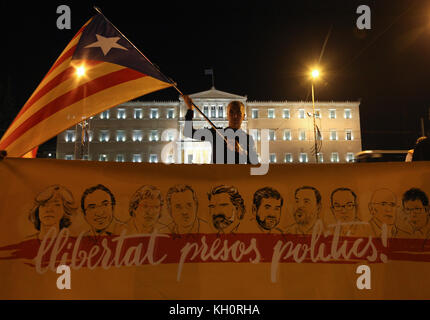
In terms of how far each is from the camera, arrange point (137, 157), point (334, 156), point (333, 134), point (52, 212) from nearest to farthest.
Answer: point (52, 212) → point (334, 156) → point (137, 157) → point (333, 134)

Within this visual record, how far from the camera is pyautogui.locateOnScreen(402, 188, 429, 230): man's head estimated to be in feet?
7.85

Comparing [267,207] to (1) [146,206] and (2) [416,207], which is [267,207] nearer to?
(1) [146,206]

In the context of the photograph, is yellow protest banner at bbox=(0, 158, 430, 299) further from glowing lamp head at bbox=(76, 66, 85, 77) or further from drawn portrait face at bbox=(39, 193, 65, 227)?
glowing lamp head at bbox=(76, 66, 85, 77)

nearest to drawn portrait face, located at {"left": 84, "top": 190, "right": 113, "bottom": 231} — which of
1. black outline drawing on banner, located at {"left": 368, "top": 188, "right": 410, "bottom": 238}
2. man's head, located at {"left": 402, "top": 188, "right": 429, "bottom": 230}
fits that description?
black outline drawing on banner, located at {"left": 368, "top": 188, "right": 410, "bottom": 238}

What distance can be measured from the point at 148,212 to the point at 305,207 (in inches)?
48.7

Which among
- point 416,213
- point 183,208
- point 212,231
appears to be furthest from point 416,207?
point 183,208

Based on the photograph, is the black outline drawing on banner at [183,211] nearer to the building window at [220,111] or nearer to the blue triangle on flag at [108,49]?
the blue triangle on flag at [108,49]

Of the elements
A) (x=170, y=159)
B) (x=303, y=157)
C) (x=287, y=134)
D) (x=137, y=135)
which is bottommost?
(x=170, y=159)

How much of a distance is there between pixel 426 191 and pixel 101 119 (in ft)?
186

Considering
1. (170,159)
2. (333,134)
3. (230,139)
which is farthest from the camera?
(333,134)

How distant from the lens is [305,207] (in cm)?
245

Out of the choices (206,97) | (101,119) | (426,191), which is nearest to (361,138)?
(206,97)

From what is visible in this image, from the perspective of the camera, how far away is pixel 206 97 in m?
54.6

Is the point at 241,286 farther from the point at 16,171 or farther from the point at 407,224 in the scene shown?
the point at 16,171
